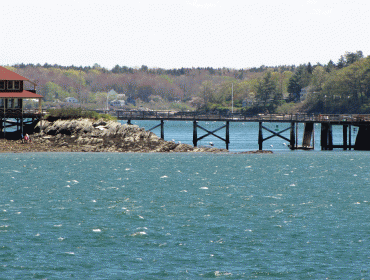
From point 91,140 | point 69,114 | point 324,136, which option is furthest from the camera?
point 324,136

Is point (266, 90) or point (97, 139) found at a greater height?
point (266, 90)

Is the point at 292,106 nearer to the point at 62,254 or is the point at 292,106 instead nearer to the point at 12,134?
the point at 12,134

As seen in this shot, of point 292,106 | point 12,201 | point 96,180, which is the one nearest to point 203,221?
point 12,201

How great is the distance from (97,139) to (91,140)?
0.75m

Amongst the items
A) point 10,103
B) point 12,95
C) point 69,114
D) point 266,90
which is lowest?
point 69,114

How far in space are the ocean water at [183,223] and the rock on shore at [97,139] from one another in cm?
1577

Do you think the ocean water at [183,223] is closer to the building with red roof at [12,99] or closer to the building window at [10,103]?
the building with red roof at [12,99]

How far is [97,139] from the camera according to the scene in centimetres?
6956

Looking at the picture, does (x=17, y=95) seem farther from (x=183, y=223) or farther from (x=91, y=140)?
(x=183, y=223)

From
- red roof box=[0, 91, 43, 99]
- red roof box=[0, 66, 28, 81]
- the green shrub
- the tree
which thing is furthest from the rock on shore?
the tree

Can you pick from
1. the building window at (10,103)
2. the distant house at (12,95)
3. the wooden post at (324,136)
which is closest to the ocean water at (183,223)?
the distant house at (12,95)

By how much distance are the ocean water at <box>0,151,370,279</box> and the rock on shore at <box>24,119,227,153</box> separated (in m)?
15.8

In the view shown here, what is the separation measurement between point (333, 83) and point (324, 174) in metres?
130

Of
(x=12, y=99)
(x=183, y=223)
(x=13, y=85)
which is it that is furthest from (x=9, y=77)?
(x=183, y=223)
